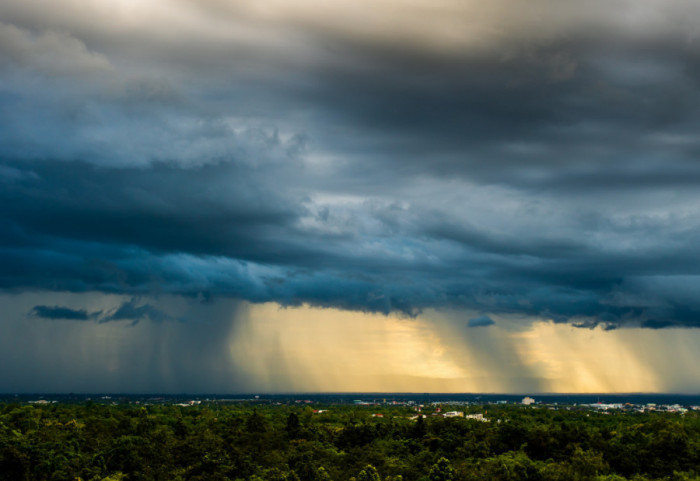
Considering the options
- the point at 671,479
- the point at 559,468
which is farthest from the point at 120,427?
the point at 671,479

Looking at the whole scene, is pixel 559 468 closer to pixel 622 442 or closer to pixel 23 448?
pixel 622 442

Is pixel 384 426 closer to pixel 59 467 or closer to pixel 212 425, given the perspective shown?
pixel 212 425

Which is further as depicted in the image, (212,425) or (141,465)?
(212,425)

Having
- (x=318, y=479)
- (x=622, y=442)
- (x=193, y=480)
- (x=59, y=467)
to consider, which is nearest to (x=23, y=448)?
(x=59, y=467)

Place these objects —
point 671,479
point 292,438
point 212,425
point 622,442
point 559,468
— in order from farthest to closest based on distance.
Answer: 1. point 212,425
2. point 292,438
3. point 622,442
4. point 671,479
5. point 559,468

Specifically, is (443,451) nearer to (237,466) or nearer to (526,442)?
(526,442)

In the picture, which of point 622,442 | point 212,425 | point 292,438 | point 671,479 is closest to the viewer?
point 671,479

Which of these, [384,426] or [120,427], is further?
[384,426]

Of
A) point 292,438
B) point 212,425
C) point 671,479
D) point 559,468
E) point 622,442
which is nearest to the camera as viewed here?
point 559,468
